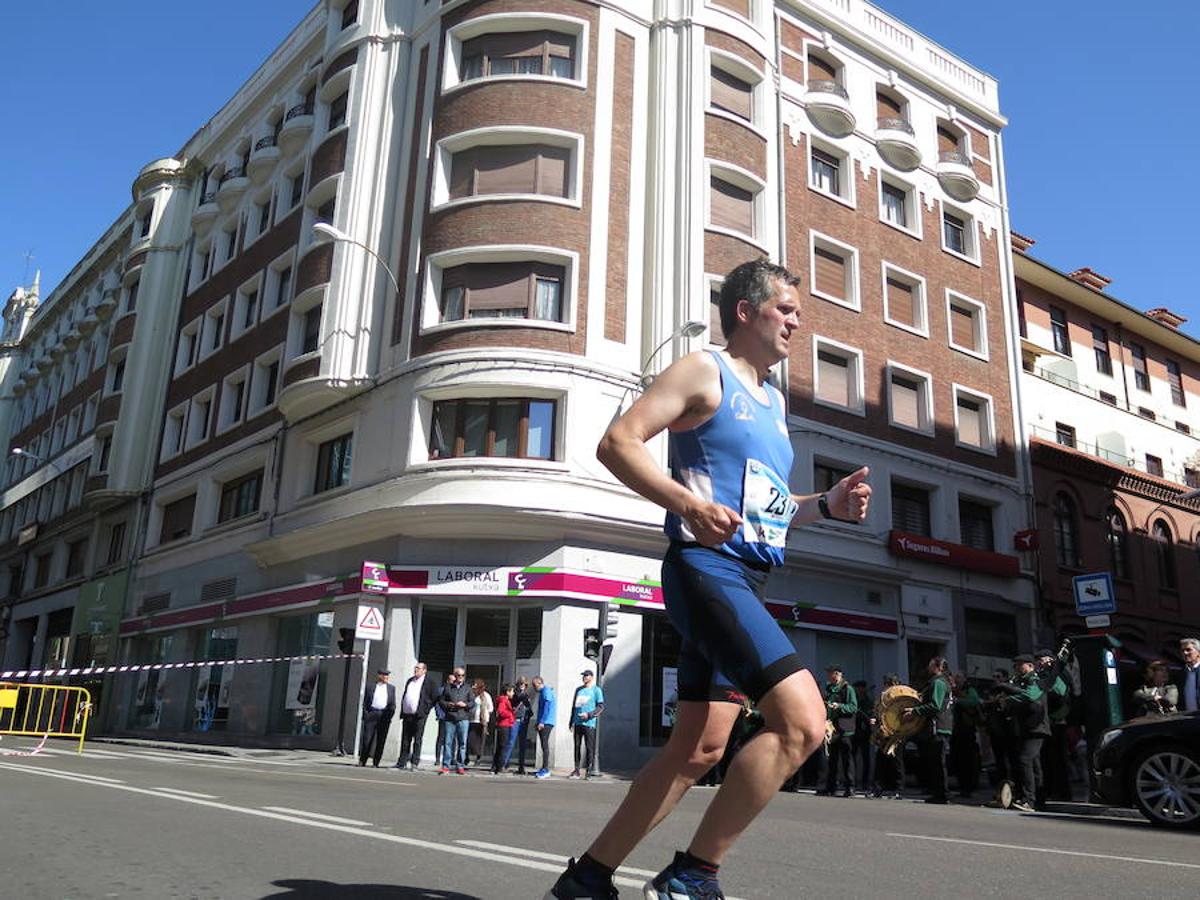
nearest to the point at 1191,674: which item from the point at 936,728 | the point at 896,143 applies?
the point at 936,728

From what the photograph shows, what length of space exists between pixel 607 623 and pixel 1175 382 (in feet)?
97.4

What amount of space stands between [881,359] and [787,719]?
2560 centimetres

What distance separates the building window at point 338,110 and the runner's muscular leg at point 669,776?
26871 mm

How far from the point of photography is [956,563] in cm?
2652

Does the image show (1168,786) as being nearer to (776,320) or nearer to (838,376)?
(776,320)

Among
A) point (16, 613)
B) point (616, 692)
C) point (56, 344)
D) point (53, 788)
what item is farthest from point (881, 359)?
point (56, 344)

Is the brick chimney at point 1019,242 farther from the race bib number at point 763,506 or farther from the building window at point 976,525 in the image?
the race bib number at point 763,506

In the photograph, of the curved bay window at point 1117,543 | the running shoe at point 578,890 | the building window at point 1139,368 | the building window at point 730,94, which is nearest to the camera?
the running shoe at point 578,890

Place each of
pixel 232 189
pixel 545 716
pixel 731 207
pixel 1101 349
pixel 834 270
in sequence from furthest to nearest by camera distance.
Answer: pixel 1101 349
pixel 232 189
pixel 834 270
pixel 731 207
pixel 545 716

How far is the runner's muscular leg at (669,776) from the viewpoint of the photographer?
114 inches

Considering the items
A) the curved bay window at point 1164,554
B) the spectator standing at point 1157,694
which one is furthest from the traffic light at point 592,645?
the curved bay window at point 1164,554

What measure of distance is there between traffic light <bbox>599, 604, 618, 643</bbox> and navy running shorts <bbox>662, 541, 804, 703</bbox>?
1505 centimetres

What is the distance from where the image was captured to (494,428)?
21.6 m

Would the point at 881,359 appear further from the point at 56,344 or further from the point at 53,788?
the point at 56,344
